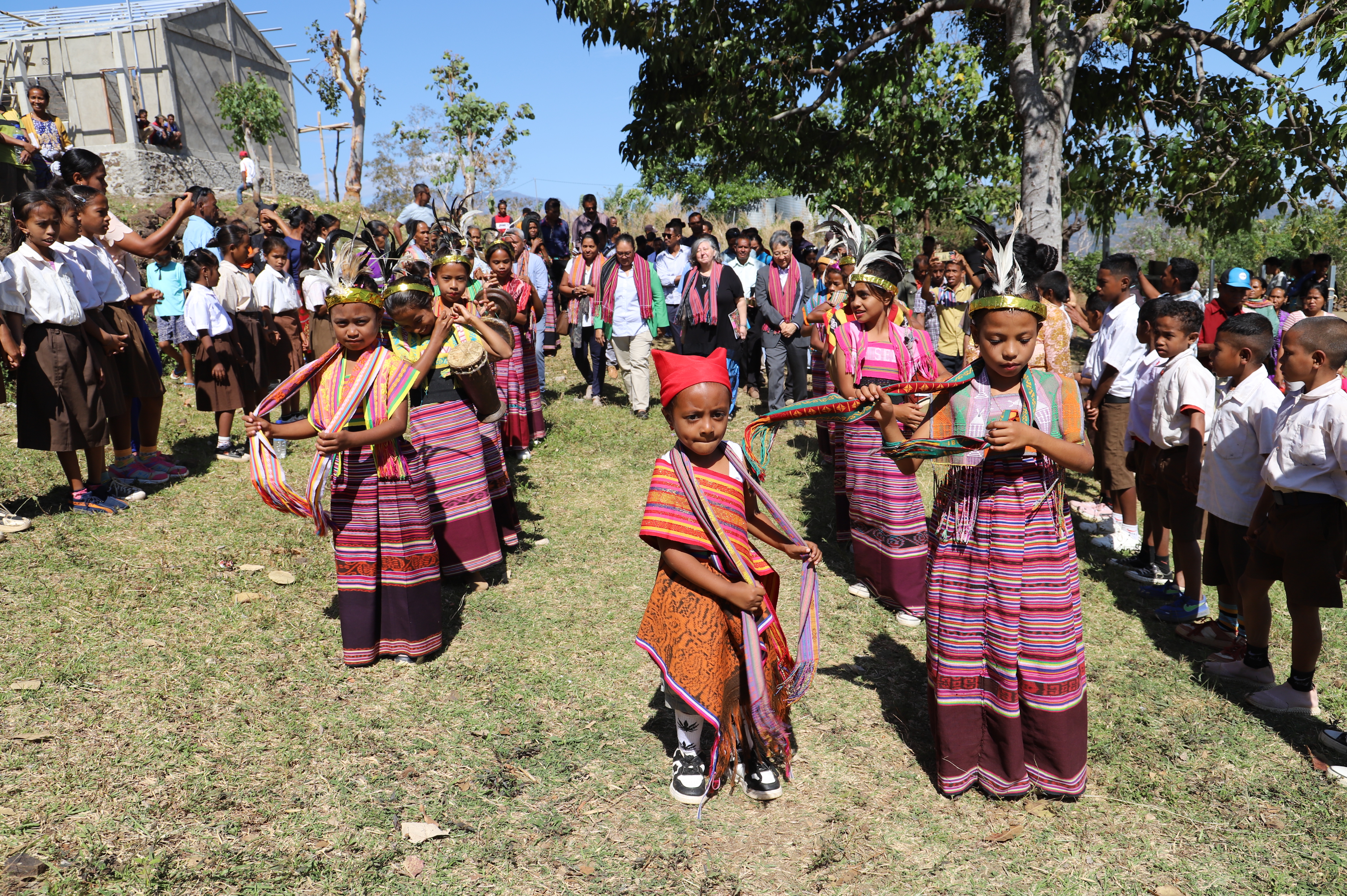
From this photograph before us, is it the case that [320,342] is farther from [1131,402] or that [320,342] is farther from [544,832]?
[1131,402]

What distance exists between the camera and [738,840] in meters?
3.53

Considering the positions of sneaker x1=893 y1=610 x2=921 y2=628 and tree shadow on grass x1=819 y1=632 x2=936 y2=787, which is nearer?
tree shadow on grass x1=819 y1=632 x2=936 y2=787

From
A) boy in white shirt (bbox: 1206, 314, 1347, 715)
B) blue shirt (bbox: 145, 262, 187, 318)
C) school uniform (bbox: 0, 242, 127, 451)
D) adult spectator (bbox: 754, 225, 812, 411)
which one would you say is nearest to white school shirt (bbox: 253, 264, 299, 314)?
blue shirt (bbox: 145, 262, 187, 318)

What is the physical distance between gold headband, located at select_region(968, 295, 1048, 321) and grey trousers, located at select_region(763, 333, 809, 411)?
24.5 feet

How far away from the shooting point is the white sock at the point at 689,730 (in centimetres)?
367

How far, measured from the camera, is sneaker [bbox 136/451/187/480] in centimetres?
770

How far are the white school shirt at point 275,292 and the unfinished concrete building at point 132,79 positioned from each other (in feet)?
67.1

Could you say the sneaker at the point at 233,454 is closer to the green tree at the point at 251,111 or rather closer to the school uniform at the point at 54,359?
the school uniform at the point at 54,359

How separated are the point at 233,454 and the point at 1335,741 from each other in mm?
9131

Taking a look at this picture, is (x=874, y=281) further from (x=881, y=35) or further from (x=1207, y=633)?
(x=881, y=35)

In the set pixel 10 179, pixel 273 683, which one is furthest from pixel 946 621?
pixel 10 179

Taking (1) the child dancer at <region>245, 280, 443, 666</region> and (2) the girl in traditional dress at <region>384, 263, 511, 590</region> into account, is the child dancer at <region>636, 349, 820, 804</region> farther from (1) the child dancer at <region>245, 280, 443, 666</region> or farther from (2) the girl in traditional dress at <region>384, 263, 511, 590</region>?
(2) the girl in traditional dress at <region>384, 263, 511, 590</region>

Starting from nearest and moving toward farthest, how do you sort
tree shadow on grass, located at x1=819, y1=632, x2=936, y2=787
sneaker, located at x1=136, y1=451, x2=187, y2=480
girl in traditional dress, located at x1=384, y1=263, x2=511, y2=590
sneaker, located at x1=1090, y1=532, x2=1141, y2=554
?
tree shadow on grass, located at x1=819, y1=632, x2=936, y2=787 → girl in traditional dress, located at x1=384, y1=263, x2=511, y2=590 → sneaker, located at x1=1090, y1=532, x2=1141, y2=554 → sneaker, located at x1=136, y1=451, x2=187, y2=480

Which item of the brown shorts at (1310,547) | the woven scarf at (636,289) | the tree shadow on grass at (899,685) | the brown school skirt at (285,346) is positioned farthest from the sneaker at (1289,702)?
the brown school skirt at (285,346)
